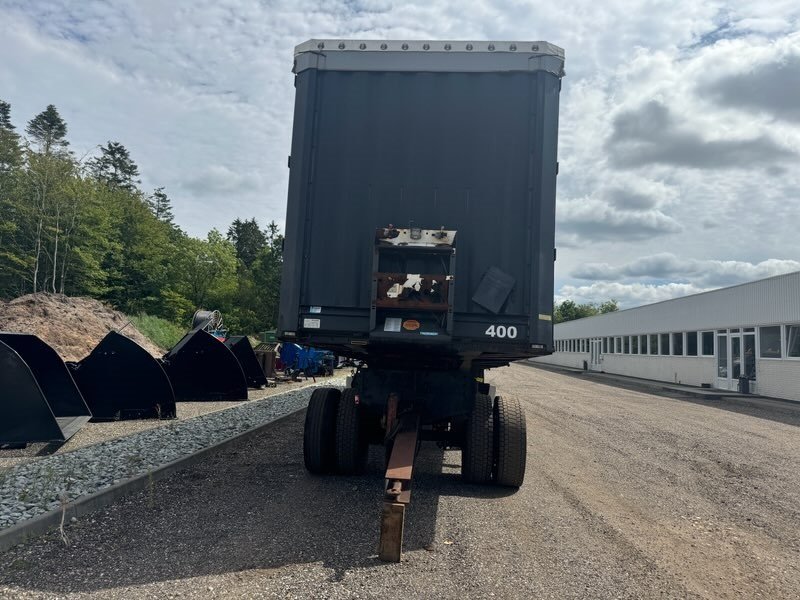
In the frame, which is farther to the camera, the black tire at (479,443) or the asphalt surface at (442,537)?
the black tire at (479,443)

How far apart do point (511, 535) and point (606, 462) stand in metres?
4.03

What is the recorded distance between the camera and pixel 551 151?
550 cm

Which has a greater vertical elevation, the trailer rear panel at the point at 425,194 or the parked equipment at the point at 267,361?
the trailer rear panel at the point at 425,194

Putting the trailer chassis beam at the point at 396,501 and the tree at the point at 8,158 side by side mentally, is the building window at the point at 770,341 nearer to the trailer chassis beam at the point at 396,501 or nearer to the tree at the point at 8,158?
the trailer chassis beam at the point at 396,501

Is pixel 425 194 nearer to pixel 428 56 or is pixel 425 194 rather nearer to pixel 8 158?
pixel 428 56

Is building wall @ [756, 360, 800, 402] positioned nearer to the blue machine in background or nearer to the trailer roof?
the blue machine in background

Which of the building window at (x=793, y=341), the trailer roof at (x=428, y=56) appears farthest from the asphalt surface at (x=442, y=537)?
the building window at (x=793, y=341)

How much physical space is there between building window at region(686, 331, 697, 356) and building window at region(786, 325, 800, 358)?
291 inches

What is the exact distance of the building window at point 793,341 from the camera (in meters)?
19.4

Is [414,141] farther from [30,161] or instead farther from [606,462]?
[30,161]

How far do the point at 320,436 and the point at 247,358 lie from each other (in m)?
11.1

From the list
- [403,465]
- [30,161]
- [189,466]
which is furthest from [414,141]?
[30,161]

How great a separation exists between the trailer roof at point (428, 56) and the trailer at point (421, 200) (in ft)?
0.04

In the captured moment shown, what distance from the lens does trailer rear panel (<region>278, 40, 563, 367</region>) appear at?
5.33m
